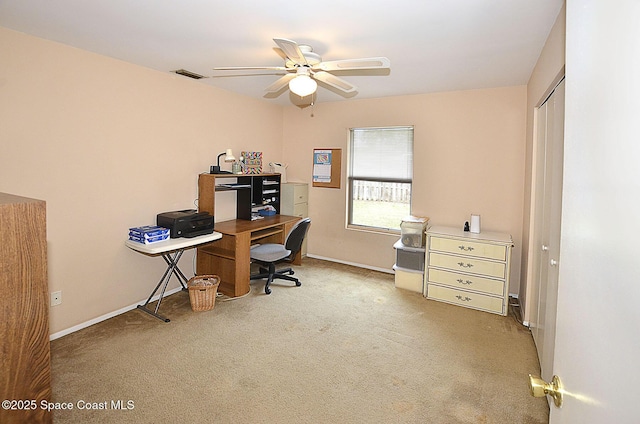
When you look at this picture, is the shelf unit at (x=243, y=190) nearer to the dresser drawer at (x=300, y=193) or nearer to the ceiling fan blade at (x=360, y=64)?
the dresser drawer at (x=300, y=193)

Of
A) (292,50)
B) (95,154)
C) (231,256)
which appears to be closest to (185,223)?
(231,256)

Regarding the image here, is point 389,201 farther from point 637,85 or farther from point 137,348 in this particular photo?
point 637,85

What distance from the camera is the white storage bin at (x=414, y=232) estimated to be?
4.21m

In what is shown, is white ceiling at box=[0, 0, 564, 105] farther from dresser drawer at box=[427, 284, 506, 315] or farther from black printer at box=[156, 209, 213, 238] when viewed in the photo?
dresser drawer at box=[427, 284, 506, 315]

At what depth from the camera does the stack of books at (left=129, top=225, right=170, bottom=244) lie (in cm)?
326

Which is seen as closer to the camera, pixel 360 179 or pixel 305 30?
pixel 305 30

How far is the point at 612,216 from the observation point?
22.9 inches

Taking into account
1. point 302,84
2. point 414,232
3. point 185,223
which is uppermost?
point 302,84

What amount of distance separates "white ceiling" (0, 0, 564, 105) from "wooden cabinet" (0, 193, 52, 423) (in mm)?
1745

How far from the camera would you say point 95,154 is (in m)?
3.16

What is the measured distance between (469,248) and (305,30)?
2737 mm

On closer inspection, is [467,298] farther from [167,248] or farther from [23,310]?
[23,310]

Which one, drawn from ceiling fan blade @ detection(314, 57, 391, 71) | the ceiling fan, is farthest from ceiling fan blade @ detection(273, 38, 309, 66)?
ceiling fan blade @ detection(314, 57, 391, 71)

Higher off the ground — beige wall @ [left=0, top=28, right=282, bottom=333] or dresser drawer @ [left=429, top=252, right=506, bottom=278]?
beige wall @ [left=0, top=28, right=282, bottom=333]
